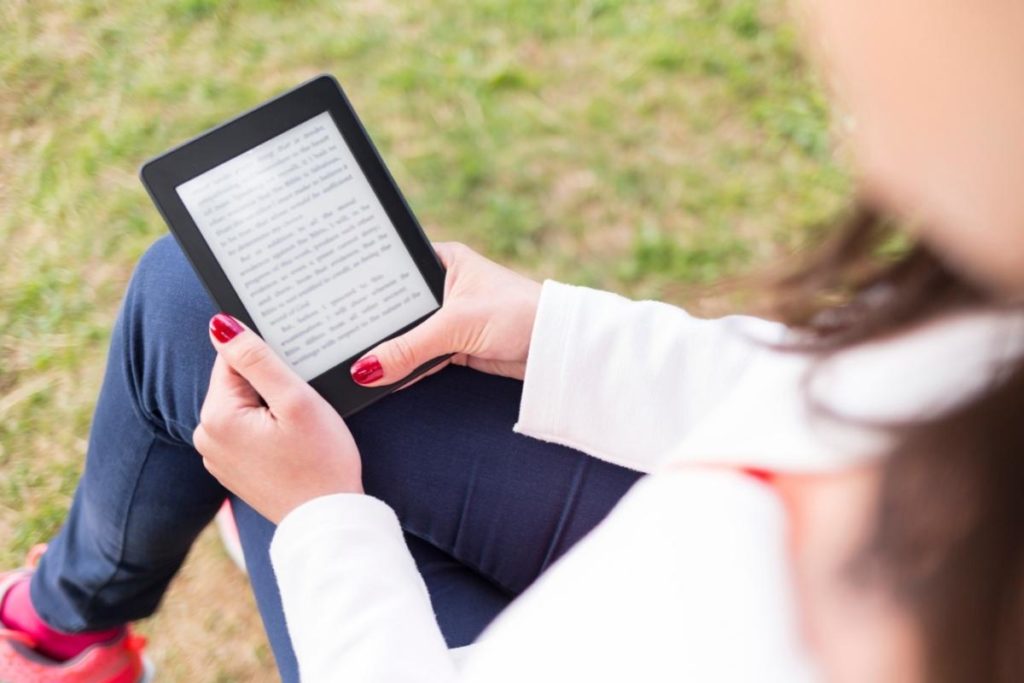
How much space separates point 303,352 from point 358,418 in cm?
8

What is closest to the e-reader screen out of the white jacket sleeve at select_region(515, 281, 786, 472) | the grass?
the white jacket sleeve at select_region(515, 281, 786, 472)

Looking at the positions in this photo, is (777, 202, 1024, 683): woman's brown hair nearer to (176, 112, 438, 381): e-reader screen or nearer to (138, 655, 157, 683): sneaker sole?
(176, 112, 438, 381): e-reader screen

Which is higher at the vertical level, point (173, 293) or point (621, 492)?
point (173, 293)

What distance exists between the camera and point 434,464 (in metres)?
0.88

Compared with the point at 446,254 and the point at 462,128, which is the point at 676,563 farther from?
the point at 462,128

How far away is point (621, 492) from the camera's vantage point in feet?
2.83

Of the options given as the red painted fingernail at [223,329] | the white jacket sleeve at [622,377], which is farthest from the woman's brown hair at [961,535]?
the red painted fingernail at [223,329]

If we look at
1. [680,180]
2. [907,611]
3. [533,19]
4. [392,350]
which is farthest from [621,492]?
[533,19]

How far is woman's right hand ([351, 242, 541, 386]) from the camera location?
2.84 feet

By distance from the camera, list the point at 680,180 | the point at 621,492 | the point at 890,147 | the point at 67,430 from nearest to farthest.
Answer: the point at 890,147
the point at 621,492
the point at 67,430
the point at 680,180

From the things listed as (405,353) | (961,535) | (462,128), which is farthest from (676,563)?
(462,128)

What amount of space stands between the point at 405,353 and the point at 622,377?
20 cm

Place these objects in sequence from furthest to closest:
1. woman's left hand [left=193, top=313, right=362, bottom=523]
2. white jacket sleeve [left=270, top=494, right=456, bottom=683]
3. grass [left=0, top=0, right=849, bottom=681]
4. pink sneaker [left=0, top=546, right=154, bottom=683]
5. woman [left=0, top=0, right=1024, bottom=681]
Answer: grass [left=0, top=0, right=849, bottom=681], pink sneaker [left=0, top=546, right=154, bottom=683], woman's left hand [left=193, top=313, right=362, bottom=523], white jacket sleeve [left=270, top=494, right=456, bottom=683], woman [left=0, top=0, right=1024, bottom=681]

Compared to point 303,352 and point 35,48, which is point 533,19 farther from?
point 303,352
